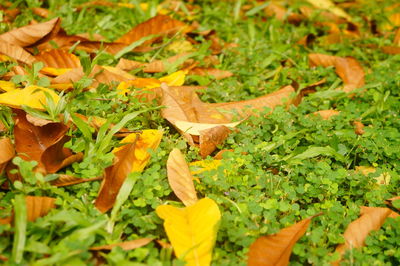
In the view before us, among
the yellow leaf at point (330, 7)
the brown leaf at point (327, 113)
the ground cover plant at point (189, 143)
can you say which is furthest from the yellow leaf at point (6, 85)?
the yellow leaf at point (330, 7)

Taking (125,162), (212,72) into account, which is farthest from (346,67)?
(125,162)

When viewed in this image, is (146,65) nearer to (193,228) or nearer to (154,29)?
(154,29)

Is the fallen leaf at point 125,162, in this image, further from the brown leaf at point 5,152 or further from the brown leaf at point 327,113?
the brown leaf at point 327,113

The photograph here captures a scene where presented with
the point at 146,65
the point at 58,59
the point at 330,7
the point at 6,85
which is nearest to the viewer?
the point at 6,85

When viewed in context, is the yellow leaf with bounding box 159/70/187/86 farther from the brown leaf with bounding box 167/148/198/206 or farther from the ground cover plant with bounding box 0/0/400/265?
the brown leaf with bounding box 167/148/198/206

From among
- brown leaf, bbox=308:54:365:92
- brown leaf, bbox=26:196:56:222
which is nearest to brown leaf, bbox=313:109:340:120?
brown leaf, bbox=308:54:365:92

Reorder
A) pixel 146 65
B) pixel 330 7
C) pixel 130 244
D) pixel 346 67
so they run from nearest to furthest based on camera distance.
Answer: pixel 130 244, pixel 146 65, pixel 346 67, pixel 330 7

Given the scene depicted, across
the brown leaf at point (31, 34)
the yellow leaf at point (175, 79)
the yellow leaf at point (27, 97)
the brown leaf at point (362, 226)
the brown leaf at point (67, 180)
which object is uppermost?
the brown leaf at point (31, 34)
